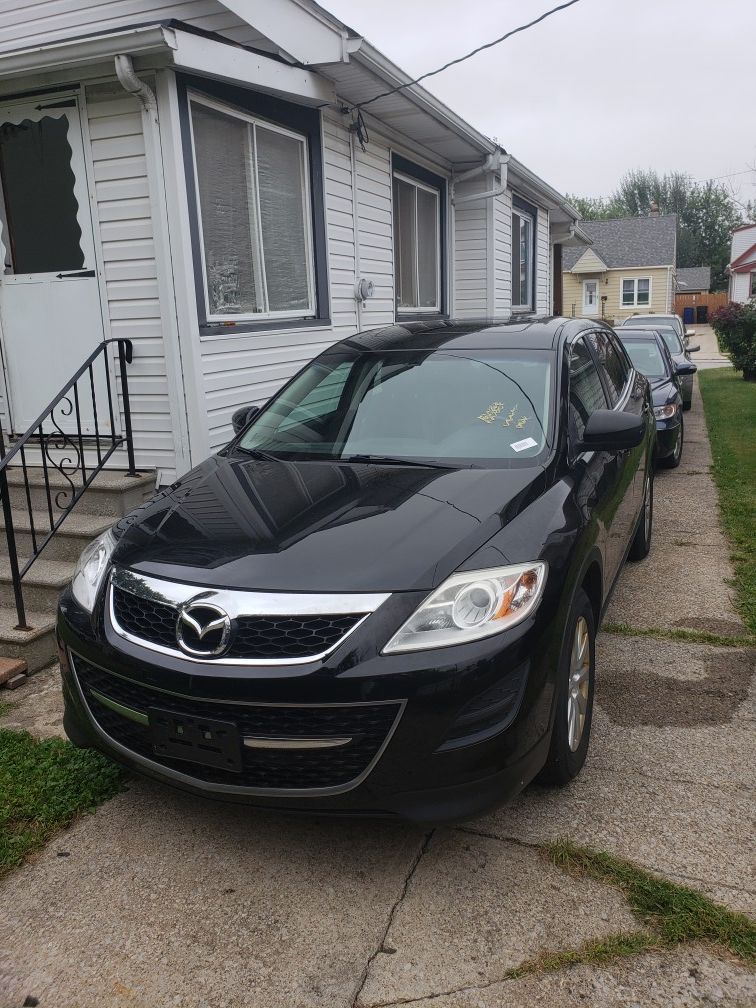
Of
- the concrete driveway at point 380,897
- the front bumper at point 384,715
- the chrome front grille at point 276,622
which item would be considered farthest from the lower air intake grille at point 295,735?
the concrete driveway at point 380,897

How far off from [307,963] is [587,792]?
4.03 ft

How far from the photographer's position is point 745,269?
46125 millimetres

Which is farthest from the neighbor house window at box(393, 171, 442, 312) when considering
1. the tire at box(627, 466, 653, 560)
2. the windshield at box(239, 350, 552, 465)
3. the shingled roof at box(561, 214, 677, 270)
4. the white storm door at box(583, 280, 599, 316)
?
the white storm door at box(583, 280, 599, 316)

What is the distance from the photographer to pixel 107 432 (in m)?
5.85

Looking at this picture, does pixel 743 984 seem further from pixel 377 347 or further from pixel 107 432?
pixel 107 432

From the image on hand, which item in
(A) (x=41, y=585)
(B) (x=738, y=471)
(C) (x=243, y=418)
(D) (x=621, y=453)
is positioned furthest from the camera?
(B) (x=738, y=471)

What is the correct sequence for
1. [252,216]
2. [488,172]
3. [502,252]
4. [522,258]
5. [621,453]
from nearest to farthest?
[621,453], [252,216], [488,172], [502,252], [522,258]

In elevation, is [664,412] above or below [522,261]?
below

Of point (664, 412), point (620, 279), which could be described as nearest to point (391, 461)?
point (664, 412)

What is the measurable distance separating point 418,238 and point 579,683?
25.6 feet

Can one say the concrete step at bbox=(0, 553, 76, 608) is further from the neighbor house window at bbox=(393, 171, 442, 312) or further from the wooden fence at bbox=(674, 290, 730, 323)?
the wooden fence at bbox=(674, 290, 730, 323)

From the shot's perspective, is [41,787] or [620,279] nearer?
[41,787]

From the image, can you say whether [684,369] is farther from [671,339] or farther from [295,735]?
[295,735]

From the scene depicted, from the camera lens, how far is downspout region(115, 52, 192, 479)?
5094 millimetres
